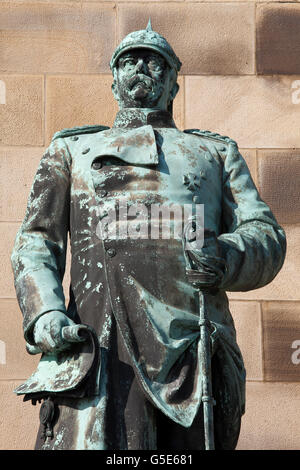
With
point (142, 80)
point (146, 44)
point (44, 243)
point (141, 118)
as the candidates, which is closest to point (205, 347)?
point (44, 243)

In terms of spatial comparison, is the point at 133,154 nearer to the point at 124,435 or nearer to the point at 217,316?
the point at 217,316

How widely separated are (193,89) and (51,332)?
3.10 metres

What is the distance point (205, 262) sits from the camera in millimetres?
5414

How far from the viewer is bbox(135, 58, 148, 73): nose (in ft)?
19.8

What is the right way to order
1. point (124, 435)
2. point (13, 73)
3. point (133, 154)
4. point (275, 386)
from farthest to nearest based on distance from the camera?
point (13, 73), point (275, 386), point (133, 154), point (124, 435)

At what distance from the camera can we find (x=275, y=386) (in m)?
7.66

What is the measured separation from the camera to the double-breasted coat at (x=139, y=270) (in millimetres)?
5387

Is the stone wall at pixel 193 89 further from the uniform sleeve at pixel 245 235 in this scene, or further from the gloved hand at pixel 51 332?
the gloved hand at pixel 51 332

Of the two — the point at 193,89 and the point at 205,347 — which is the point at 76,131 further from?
the point at 193,89

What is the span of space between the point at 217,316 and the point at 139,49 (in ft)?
3.80

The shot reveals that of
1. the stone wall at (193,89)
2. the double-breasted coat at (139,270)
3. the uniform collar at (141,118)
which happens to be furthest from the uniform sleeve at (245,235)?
the stone wall at (193,89)

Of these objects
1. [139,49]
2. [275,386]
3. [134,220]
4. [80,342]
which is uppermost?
[139,49]

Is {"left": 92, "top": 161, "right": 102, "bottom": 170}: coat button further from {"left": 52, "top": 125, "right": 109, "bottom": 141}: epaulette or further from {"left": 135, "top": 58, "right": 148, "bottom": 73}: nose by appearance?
{"left": 135, "top": 58, "right": 148, "bottom": 73}: nose

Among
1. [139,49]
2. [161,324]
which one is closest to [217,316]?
[161,324]
